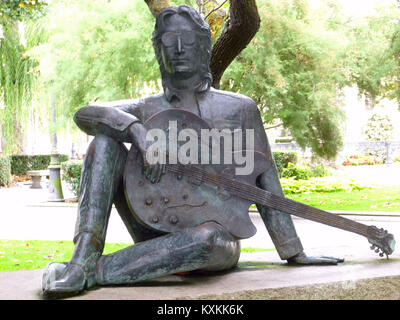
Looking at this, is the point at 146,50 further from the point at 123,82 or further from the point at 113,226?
the point at 113,226

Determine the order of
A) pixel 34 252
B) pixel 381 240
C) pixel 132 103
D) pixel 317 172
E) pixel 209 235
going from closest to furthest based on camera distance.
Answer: pixel 209 235
pixel 132 103
pixel 381 240
pixel 34 252
pixel 317 172

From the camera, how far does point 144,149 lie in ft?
11.3

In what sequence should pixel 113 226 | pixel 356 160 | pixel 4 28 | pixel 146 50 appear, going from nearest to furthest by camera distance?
1. pixel 113 226
2. pixel 146 50
3. pixel 4 28
4. pixel 356 160

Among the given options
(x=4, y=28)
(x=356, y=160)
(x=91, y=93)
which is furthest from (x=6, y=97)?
(x=356, y=160)

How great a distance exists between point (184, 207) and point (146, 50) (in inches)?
364

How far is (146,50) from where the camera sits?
12281 mm

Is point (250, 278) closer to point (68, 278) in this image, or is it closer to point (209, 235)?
point (209, 235)

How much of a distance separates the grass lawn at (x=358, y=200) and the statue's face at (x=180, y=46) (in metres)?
8.62

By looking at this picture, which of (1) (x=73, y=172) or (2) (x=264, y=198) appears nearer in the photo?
(2) (x=264, y=198)

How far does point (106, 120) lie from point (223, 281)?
126 centimetres

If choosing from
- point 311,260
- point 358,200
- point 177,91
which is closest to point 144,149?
point 177,91

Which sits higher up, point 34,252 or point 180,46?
point 180,46

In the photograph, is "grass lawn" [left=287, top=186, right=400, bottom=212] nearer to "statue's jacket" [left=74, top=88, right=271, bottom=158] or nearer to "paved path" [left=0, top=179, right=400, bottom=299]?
"paved path" [left=0, top=179, right=400, bottom=299]

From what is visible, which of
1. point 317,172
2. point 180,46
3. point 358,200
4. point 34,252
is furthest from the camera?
point 317,172
